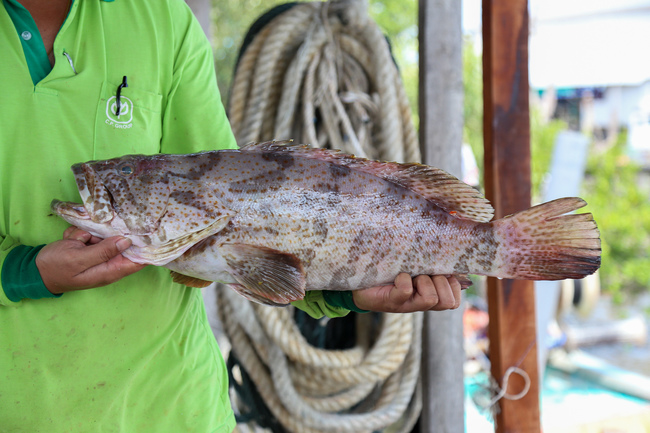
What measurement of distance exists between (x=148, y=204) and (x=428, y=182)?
867 millimetres

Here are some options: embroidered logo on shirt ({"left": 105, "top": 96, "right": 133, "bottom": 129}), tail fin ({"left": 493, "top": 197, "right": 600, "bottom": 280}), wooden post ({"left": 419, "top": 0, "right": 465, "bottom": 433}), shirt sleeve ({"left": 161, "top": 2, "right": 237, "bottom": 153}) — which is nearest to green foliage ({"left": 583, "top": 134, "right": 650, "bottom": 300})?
wooden post ({"left": 419, "top": 0, "right": 465, "bottom": 433})

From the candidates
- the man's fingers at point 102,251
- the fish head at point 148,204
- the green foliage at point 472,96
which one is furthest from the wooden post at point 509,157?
the green foliage at point 472,96

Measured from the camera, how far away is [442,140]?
3.01m

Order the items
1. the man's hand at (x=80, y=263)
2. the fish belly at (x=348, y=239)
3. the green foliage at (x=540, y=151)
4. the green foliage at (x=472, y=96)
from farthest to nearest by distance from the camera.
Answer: the green foliage at (x=472, y=96), the green foliage at (x=540, y=151), the fish belly at (x=348, y=239), the man's hand at (x=80, y=263)

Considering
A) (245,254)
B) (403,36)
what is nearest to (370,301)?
(245,254)

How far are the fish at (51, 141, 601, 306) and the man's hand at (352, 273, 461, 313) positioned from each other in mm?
30

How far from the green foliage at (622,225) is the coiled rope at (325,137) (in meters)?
8.17

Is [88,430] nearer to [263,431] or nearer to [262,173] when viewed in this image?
[262,173]

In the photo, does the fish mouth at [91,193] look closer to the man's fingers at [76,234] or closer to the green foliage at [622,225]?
the man's fingers at [76,234]

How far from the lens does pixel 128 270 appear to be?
4.60 feet

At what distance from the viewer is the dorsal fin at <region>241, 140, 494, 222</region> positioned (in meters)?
1.65

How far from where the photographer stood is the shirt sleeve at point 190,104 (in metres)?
1.72

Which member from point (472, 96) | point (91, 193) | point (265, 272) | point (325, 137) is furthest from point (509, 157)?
point (472, 96)

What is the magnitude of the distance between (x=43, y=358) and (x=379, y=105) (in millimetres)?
2262
